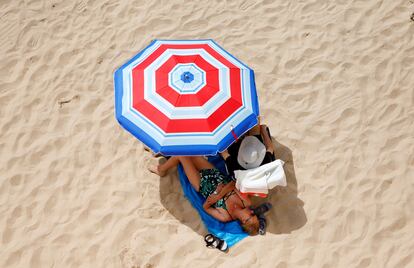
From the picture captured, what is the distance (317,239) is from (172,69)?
2302 mm

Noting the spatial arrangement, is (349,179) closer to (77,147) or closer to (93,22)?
(77,147)

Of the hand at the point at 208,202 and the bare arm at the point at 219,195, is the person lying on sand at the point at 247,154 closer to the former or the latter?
the bare arm at the point at 219,195

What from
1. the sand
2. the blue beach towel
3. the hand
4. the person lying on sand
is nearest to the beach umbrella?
the person lying on sand

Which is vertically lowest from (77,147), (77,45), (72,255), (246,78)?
(72,255)

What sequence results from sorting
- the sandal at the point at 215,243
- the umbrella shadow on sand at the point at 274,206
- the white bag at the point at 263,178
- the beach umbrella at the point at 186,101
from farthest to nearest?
1. the umbrella shadow on sand at the point at 274,206
2. the sandal at the point at 215,243
3. the white bag at the point at 263,178
4. the beach umbrella at the point at 186,101

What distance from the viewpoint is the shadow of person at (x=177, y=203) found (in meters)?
4.86

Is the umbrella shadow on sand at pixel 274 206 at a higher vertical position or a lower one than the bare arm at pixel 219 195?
lower

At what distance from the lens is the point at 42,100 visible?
19.8 feet

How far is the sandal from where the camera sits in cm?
456

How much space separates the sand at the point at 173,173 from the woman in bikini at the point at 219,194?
223mm

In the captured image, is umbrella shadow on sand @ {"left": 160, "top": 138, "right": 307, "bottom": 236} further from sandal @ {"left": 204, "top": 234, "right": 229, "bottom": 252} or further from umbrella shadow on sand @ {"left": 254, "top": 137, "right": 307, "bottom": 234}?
sandal @ {"left": 204, "top": 234, "right": 229, "bottom": 252}

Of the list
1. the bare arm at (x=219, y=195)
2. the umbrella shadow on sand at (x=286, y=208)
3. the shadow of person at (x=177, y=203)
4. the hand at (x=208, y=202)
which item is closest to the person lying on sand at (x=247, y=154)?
the bare arm at (x=219, y=195)

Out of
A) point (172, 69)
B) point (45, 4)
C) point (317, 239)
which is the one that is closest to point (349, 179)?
point (317, 239)

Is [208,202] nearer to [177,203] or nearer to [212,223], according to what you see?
[212,223]
